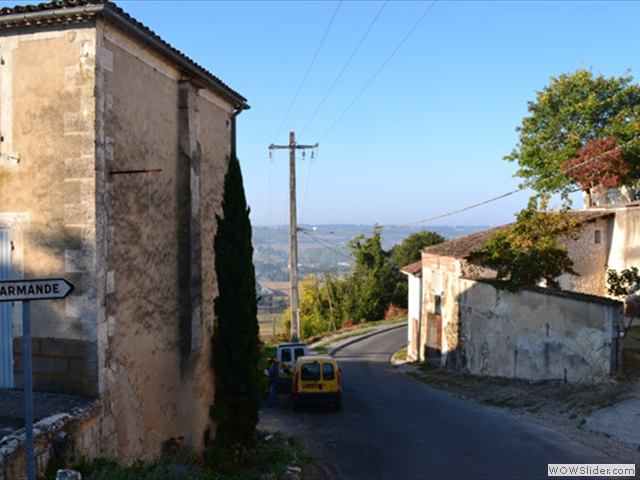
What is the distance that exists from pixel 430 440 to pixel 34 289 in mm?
9478

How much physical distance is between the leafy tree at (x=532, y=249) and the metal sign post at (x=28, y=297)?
585 inches

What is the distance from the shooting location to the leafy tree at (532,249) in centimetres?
1748

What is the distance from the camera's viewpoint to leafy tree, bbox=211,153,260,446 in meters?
11.1

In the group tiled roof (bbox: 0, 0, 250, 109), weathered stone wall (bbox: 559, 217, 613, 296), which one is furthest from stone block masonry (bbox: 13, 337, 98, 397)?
weathered stone wall (bbox: 559, 217, 613, 296)

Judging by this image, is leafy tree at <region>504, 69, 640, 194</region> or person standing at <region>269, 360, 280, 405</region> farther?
leafy tree at <region>504, 69, 640, 194</region>

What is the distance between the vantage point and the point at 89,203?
7.65 m

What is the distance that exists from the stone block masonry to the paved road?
16.3 ft

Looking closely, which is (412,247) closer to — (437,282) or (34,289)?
(437,282)

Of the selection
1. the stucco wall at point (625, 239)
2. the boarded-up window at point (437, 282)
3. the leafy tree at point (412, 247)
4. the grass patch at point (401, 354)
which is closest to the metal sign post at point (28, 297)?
the boarded-up window at point (437, 282)

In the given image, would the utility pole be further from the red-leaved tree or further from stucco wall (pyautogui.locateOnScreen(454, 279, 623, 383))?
the red-leaved tree

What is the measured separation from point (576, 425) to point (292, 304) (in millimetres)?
13151

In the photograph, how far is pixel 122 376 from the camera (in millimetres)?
8273

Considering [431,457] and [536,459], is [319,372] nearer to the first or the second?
[431,457]
